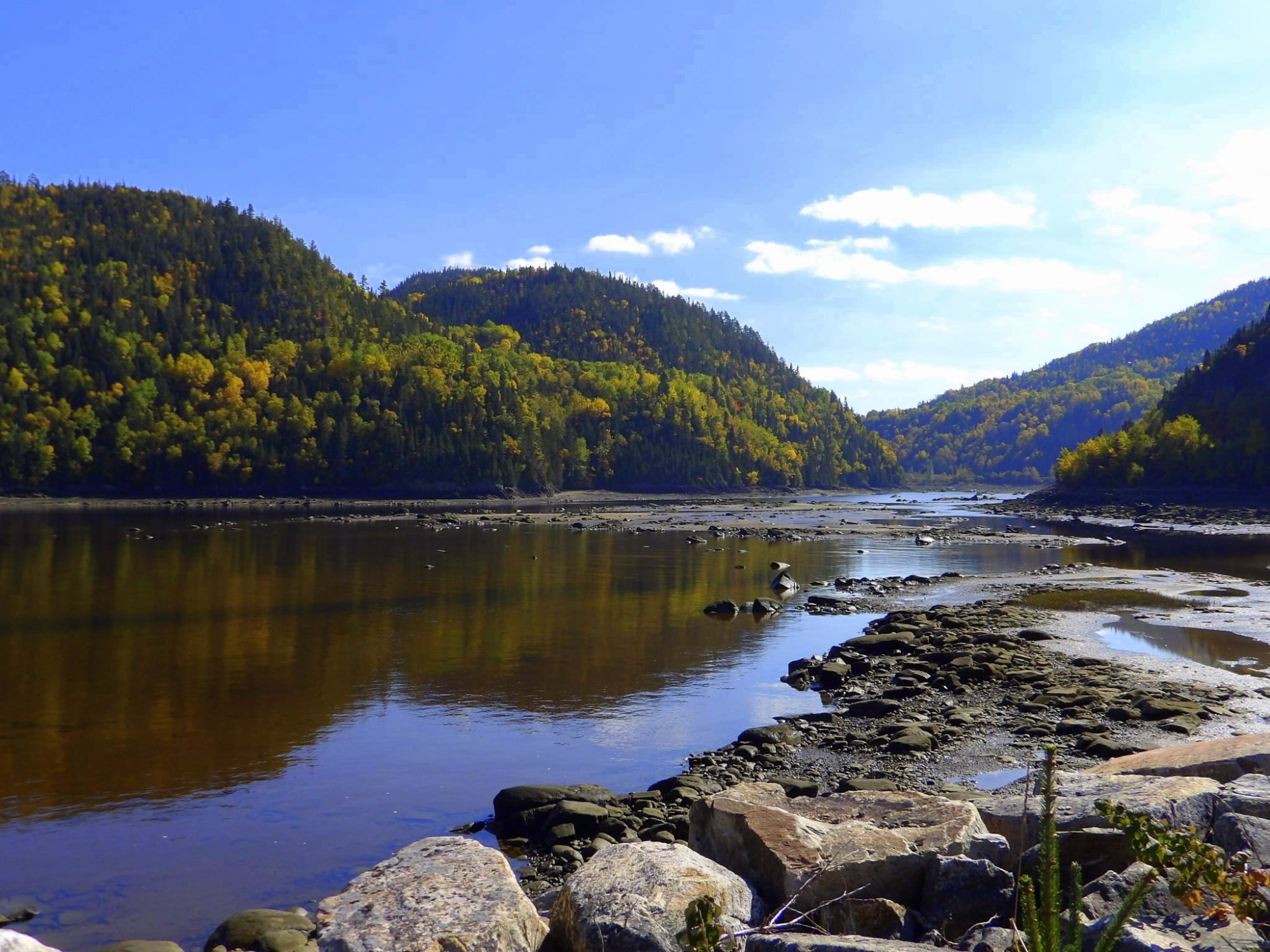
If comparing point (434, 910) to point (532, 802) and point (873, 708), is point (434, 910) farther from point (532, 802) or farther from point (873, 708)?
point (873, 708)

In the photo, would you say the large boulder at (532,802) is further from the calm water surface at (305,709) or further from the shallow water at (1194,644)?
the shallow water at (1194,644)

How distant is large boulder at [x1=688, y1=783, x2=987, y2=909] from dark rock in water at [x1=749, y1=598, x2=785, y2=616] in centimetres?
2566

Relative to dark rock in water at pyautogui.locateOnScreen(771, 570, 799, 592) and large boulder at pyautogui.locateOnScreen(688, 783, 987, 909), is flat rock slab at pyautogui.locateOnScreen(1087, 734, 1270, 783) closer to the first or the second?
large boulder at pyautogui.locateOnScreen(688, 783, 987, 909)

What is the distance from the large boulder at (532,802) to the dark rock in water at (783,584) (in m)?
29.7

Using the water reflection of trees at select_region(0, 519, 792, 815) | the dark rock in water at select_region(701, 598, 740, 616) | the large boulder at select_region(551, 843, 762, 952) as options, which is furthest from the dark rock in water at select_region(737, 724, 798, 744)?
the dark rock in water at select_region(701, 598, 740, 616)

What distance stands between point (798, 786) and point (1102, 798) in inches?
284

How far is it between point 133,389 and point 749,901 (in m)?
174

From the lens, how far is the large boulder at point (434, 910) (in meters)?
7.51

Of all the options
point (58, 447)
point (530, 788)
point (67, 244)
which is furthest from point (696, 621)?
point (67, 244)

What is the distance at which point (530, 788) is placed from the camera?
49.1ft

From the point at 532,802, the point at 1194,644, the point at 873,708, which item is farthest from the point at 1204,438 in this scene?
the point at 532,802

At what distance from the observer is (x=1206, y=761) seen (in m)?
10.9

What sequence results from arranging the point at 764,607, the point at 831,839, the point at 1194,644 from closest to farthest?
the point at 831,839
the point at 1194,644
the point at 764,607

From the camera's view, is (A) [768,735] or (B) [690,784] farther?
(A) [768,735]
